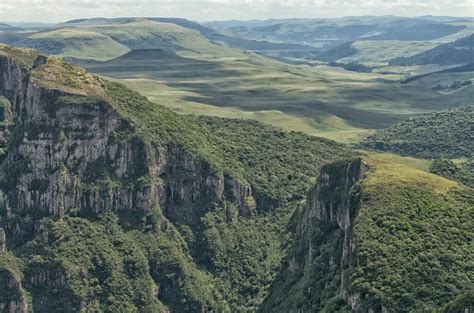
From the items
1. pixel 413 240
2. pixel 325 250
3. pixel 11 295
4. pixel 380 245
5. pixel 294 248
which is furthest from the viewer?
pixel 294 248

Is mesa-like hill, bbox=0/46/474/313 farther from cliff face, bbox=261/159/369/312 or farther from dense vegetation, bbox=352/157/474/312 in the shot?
cliff face, bbox=261/159/369/312

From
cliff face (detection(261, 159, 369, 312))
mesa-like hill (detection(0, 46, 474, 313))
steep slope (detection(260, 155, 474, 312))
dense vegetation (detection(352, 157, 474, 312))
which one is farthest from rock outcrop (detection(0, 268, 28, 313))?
dense vegetation (detection(352, 157, 474, 312))

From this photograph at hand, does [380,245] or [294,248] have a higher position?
[380,245]

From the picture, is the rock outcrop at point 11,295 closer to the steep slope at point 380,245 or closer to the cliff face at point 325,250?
the cliff face at point 325,250

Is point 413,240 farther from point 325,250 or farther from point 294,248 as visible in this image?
point 294,248

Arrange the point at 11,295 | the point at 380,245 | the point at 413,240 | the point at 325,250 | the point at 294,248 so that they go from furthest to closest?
1. the point at 294,248
2. the point at 11,295
3. the point at 325,250
4. the point at 413,240
5. the point at 380,245

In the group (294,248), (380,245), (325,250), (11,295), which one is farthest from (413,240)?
(11,295)

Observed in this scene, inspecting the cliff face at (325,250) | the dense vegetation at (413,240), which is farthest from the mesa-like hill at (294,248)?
the cliff face at (325,250)

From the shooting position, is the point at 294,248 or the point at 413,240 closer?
the point at 413,240

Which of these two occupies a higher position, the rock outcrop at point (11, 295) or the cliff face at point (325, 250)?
the cliff face at point (325, 250)
